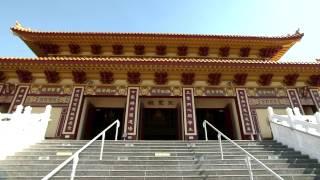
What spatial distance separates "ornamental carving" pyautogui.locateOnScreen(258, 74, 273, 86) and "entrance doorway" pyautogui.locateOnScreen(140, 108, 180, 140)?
538 centimetres

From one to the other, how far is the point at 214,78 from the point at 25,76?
9086mm

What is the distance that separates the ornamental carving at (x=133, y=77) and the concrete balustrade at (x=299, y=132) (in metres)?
6.21

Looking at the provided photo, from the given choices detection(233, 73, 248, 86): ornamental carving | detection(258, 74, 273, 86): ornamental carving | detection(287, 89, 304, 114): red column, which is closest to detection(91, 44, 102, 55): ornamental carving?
detection(233, 73, 248, 86): ornamental carving

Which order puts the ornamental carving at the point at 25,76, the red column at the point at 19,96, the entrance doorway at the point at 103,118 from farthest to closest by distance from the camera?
the entrance doorway at the point at 103,118 → the ornamental carving at the point at 25,76 → the red column at the point at 19,96

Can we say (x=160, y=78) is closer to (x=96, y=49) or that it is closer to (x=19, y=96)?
(x=96, y=49)

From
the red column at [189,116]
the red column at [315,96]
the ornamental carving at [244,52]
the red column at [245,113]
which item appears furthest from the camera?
the ornamental carving at [244,52]

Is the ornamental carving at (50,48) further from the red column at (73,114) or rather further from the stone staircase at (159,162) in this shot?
the stone staircase at (159,162)

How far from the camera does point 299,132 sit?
24.8 feet

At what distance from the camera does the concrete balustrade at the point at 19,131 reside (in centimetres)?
679

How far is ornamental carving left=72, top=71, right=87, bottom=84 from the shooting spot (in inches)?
469

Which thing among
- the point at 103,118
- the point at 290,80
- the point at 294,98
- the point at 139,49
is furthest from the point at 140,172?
the point at 139,49

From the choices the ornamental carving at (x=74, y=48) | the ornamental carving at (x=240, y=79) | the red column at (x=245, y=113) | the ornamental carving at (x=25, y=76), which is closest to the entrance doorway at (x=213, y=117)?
the red column at (x=245, y=113)

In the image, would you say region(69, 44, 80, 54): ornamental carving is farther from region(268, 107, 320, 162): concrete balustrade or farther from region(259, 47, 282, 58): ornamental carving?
region(268, 107, 320, 162): concrete balustrade

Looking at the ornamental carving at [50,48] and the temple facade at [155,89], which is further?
the ornamental carving at [50,48]
